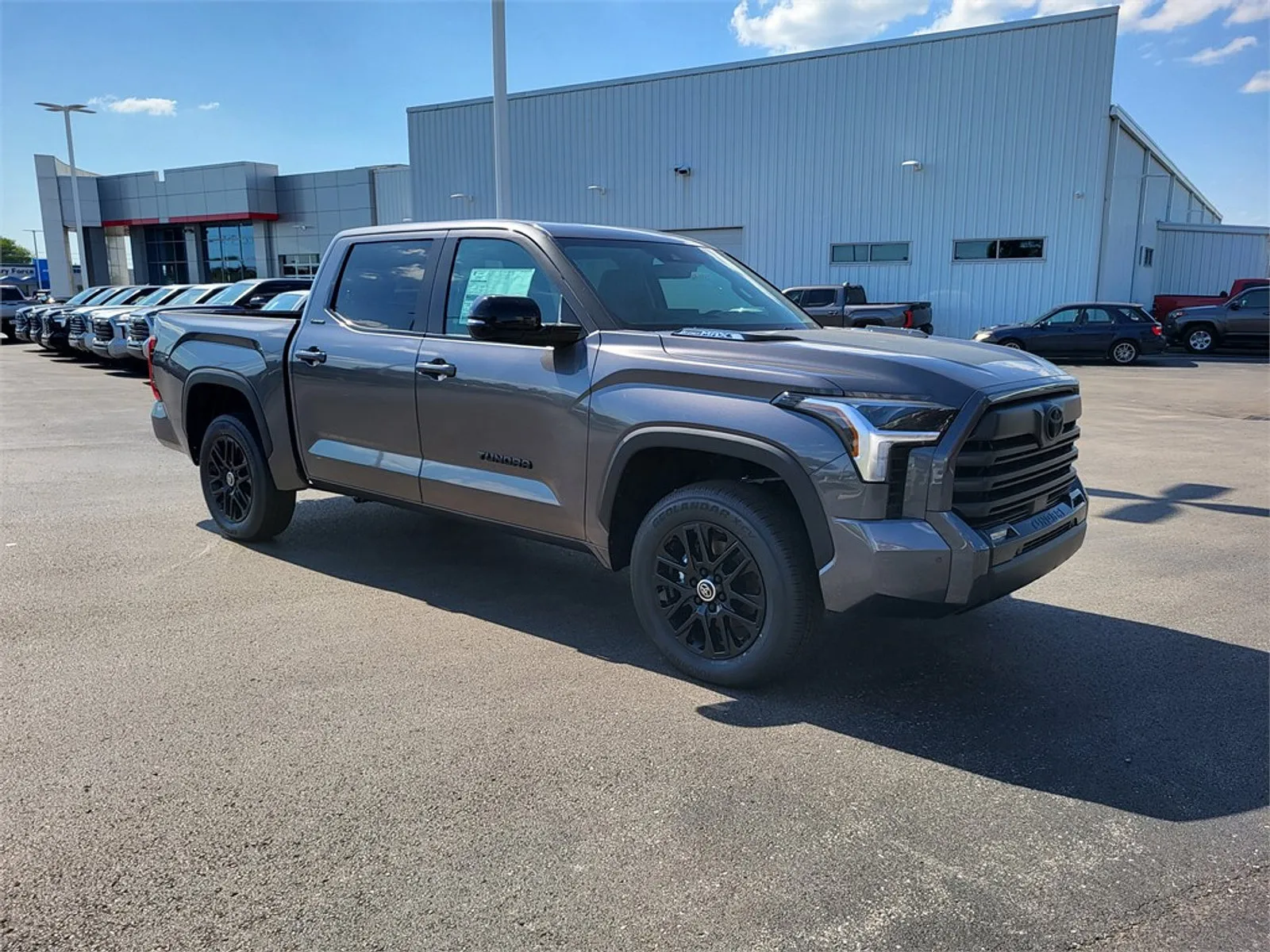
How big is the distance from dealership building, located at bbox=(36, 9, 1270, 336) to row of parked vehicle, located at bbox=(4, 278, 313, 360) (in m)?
7.45

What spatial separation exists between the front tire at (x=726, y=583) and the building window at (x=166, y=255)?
182ft

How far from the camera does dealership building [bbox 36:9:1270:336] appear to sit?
80.1 ft

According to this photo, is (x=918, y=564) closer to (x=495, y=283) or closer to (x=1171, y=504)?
(x=495, y=283)

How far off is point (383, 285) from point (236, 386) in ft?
4.28

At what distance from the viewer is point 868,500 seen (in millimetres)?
3420

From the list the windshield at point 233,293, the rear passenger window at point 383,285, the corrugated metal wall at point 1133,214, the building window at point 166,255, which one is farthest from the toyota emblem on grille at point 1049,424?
the building window at point 166,255

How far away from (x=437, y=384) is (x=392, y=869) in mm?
2588

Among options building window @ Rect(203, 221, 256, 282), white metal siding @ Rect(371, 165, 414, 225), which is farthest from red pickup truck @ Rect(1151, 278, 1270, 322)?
building window @ Rect(203, 221, 256, 282)

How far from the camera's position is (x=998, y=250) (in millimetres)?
25703

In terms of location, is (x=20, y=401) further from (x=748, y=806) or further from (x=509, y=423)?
(x=748, y=806)

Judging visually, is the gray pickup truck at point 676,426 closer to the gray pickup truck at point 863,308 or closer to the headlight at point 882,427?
the headlight at point 882,427

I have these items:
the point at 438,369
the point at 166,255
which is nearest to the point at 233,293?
the point at 438,369

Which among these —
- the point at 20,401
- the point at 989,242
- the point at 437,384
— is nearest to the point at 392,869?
the point at 437,384

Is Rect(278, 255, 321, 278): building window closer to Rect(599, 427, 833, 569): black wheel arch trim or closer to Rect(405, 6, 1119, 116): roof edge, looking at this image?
Rect(405, 6, 1119, 116): roof edge
